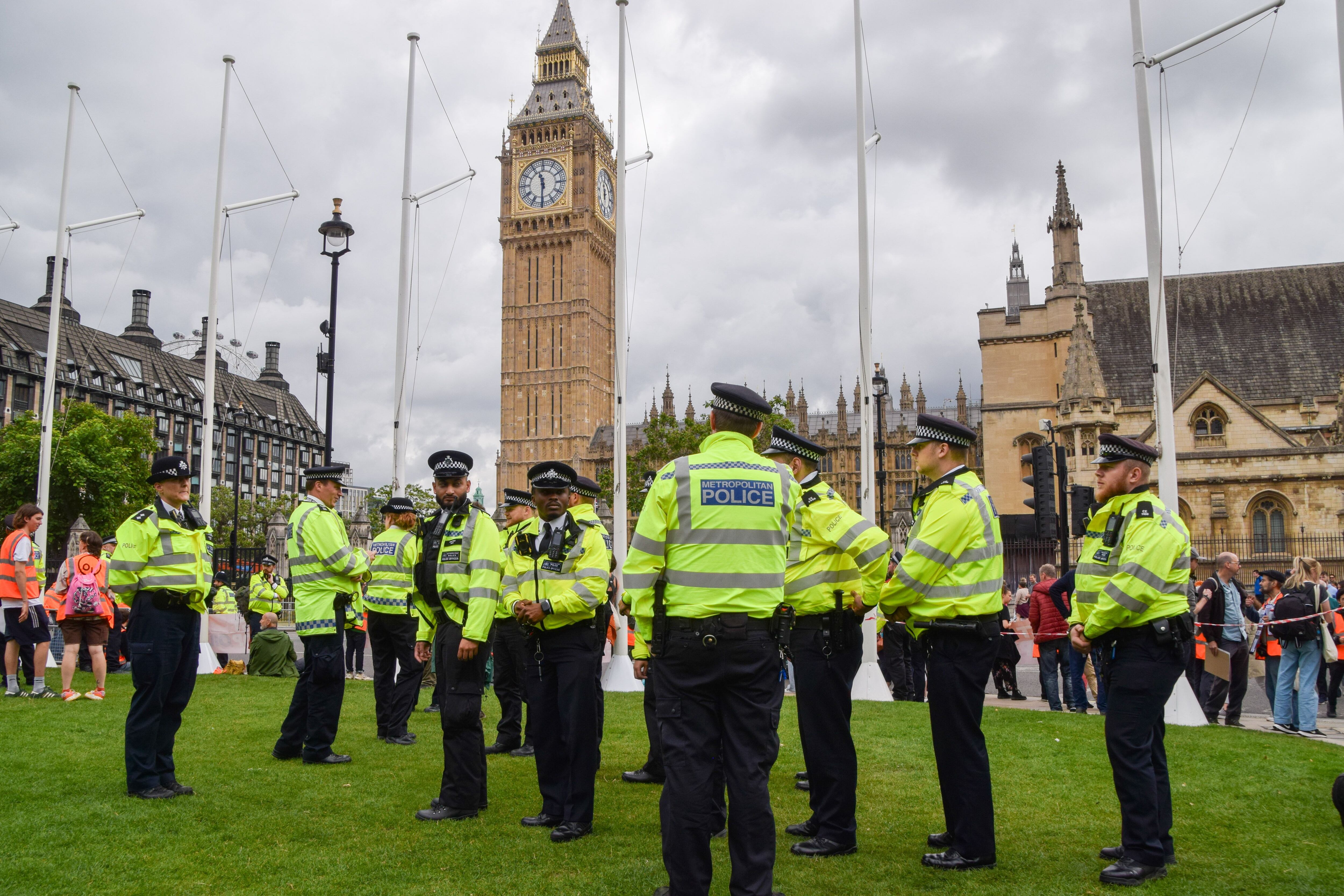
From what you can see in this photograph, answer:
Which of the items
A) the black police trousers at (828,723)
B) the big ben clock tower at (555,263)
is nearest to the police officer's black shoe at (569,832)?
the black police trousers at (828,723)

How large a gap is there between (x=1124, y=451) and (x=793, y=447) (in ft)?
6.18

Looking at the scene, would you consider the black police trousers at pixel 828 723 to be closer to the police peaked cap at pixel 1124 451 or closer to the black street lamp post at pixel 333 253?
the police peaked cap at pixel 1124 451

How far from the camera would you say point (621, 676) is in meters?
12.4

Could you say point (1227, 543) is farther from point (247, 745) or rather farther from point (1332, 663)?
point (247, 745)

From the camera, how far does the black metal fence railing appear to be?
29.5 meters

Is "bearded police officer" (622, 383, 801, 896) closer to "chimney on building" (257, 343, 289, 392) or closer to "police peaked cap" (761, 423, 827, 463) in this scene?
"police peaked cap" (761, 423, 827, 463)

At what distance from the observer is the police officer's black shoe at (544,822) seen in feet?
17.5

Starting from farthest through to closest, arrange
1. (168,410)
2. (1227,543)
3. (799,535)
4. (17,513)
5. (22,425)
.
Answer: (168,410) → (22,425) → (1227,543) → (17,513) → (799,535)

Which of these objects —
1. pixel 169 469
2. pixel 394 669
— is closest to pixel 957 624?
pixel 169 469

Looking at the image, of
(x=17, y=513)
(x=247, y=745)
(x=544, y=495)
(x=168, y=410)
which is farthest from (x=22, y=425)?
(x=544, y=495)

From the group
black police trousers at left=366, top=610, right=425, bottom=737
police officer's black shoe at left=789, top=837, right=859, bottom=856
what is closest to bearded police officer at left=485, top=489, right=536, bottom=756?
black police trousers at left=366, top=610, right=425, bottom=737

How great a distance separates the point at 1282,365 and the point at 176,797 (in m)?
42.1

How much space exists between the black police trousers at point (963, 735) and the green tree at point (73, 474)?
45153 mm

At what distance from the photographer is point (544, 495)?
5.68 metres
